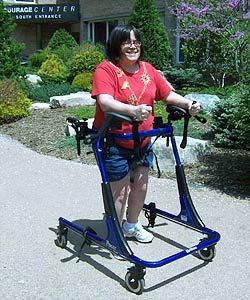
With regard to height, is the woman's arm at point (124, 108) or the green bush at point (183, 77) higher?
the woman's arm at point (124, 108)

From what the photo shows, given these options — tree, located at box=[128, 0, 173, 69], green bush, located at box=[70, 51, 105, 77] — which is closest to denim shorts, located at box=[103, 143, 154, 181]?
green bush, located at box=[70, 51, 105, 77]

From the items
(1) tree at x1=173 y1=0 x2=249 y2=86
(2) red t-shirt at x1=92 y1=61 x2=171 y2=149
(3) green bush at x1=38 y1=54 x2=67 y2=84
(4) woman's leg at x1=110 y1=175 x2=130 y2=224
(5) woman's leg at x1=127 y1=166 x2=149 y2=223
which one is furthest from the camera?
(3) green bush at x1=38 y1=54 x2=67 y2=84

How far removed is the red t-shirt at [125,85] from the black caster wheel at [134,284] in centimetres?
100

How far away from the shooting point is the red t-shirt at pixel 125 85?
12.5 feet

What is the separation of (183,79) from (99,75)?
11.5 metres

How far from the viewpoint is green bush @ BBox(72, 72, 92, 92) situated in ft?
49.4

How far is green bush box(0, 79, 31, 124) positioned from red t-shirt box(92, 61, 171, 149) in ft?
23.1

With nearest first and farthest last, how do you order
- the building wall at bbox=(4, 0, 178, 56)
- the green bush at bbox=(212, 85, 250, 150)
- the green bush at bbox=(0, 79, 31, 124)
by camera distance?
the green bush at bbox=(212, 85, 250, 150) < the green bush at bbox=(0, 79, 31, 124) < the building wall at bbox=(4, 0, 178, 56)

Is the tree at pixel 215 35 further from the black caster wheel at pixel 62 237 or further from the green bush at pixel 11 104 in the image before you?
the black caster wheel at pixel 62 237

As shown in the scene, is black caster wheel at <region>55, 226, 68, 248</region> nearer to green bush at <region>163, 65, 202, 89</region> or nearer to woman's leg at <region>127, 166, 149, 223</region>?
woman's leg at <region>127, 166, 149, 223</region>

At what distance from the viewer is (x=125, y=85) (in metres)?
3.86

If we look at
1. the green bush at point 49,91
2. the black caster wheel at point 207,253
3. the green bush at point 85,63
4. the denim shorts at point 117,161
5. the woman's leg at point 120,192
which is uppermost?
the green bush at point 85,63

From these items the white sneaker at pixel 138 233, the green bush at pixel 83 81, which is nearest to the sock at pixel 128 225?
the white sneaker at pixel 138 233

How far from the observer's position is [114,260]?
165 inches
